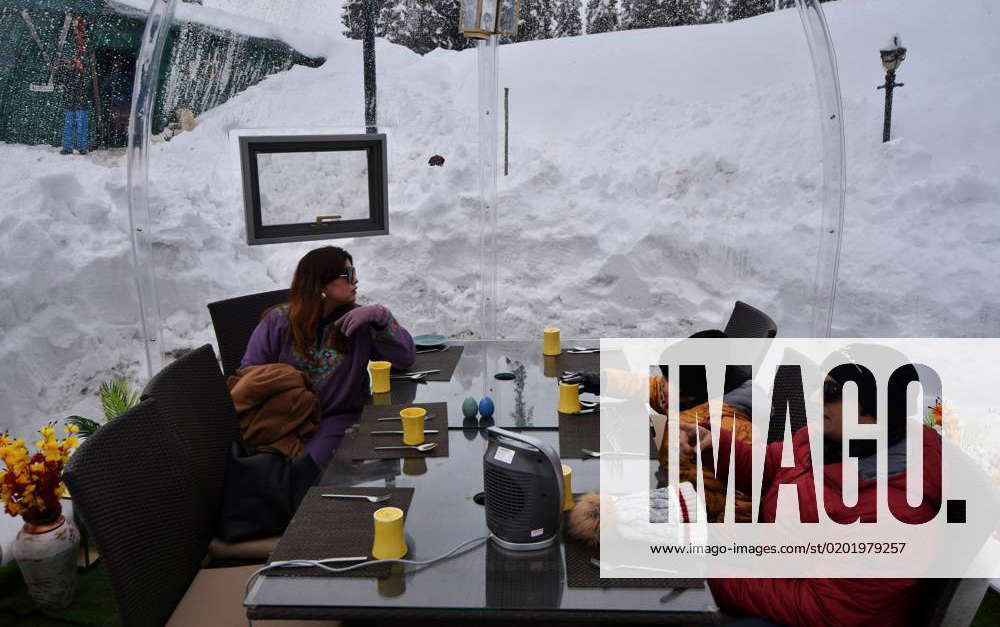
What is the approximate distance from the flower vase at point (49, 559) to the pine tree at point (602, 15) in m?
3.72

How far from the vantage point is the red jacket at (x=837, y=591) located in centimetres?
139

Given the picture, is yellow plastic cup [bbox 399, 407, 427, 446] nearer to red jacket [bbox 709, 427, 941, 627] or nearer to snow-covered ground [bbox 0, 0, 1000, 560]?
red jacket [bbox 709, 427, 941, 627]

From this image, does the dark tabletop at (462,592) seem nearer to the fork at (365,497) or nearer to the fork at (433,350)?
the fork at (365,497)

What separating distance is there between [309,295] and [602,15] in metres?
2.81

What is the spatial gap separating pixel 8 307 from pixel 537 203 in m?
2.91

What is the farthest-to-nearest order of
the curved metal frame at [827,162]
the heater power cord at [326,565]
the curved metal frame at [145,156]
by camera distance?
the curved metal frame at [827,162] < the curved metal frame at [145,156] < the heater power cord at [326,565]

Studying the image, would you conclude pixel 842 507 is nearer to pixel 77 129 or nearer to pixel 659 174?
pixel 659 174

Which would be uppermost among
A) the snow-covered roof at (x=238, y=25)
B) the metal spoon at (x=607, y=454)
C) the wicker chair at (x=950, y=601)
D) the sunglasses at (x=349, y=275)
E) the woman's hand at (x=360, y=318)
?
the snow-covered roof at (x=238, y=25)

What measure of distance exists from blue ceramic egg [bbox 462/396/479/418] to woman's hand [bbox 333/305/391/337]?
0.54 meters

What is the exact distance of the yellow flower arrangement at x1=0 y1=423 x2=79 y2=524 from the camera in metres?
2.28

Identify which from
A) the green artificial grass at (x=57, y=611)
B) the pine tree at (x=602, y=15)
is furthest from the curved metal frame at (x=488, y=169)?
the green artificial grass at (x=57, y=611)

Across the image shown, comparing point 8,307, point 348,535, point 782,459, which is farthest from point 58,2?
point 782,459

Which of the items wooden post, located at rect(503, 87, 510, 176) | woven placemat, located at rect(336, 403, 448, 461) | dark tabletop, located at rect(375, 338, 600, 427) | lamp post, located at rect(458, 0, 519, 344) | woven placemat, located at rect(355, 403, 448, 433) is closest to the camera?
woven placemat, located at rect(336, 403, 448, 461)

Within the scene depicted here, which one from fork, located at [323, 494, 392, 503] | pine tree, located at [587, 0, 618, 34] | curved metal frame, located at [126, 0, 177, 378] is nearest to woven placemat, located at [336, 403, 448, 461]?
fork, located at [323, 494, 392, 503]
